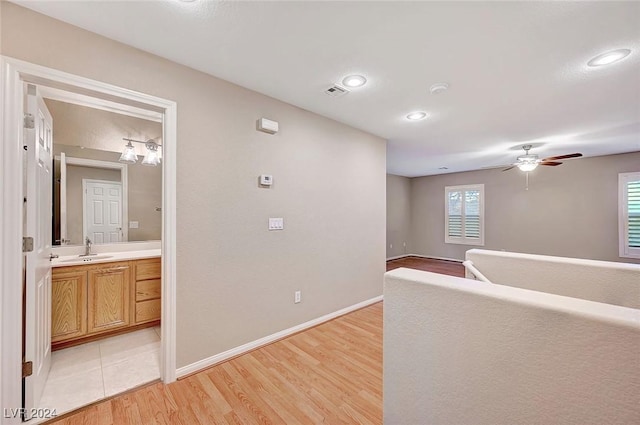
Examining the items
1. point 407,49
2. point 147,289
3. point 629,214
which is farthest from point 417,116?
point 629,214

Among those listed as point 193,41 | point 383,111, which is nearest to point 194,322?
point 193,41

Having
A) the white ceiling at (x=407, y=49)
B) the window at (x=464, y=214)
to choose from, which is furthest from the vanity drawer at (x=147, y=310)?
the window at (x=464, y=214)

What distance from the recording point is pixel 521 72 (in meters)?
2.05

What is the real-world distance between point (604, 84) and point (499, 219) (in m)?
4.70

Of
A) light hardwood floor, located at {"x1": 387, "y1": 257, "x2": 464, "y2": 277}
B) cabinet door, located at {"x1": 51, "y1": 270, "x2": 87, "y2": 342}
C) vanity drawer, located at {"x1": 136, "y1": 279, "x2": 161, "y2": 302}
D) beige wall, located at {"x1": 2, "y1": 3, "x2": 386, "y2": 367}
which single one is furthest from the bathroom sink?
light hardwood floor, located at {"x1": 387, "y1": 257, "x2": 464, "y2": 277}

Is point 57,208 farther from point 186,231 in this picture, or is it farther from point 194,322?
point 194,322

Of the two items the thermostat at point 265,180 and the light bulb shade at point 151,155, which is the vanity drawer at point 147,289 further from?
the thermostat at point 265,180

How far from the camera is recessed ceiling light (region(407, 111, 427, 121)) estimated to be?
2930 millimetres

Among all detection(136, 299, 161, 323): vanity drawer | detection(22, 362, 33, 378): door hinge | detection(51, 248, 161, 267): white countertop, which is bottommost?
detection(136, 299, 161, 323): vanity drawer

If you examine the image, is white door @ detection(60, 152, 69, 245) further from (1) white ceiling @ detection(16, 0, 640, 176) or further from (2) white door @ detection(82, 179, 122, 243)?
(1) white ceiling @ detection(16, 0, 640, 176)

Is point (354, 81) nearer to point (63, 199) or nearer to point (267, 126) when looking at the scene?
point (267, 126)

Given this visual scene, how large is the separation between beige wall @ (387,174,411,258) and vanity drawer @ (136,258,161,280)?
5778 millimetres

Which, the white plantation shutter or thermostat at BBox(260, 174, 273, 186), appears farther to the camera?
the white plantation shutter

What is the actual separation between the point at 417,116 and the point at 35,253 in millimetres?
3643
